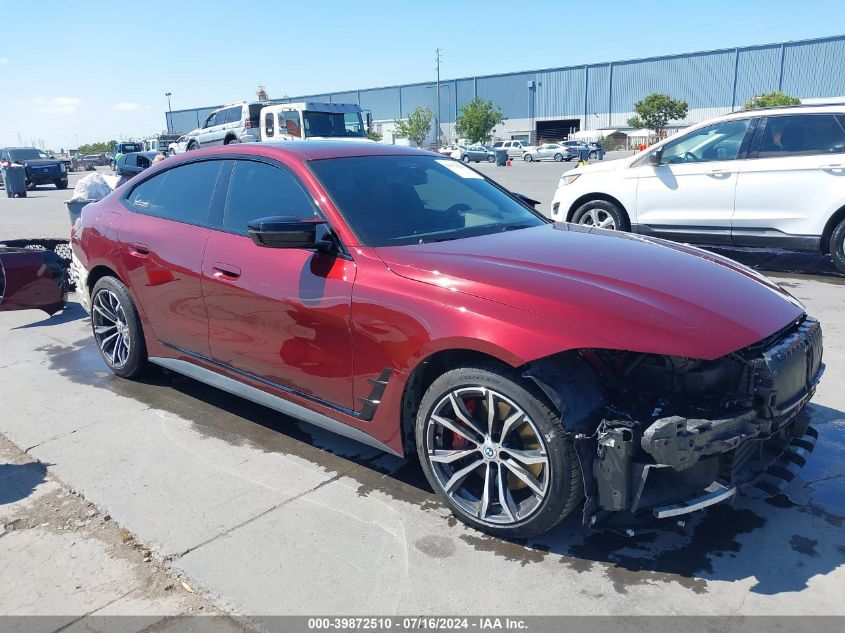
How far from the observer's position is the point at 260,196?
3787 mm

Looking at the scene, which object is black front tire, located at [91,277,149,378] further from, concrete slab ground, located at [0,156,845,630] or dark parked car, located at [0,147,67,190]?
dark parked car, located at [0,147,67,190]

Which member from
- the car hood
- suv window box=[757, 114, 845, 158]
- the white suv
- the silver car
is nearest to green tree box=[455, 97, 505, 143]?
the silver car

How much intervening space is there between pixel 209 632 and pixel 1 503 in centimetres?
161

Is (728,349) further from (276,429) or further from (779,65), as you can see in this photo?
(779,65)

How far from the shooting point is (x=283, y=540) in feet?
9.52

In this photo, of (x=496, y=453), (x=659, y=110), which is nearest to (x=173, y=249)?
(x=496, y=453)

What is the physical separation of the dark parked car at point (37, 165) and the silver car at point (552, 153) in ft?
115

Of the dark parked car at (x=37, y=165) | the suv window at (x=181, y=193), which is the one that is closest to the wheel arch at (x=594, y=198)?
the suv window at (x=181, y=193)

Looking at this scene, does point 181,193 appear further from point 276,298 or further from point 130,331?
point 276,298

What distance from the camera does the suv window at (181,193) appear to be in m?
4.10

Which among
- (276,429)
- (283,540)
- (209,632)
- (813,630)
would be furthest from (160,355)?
(813,630)

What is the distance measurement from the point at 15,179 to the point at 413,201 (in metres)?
23.9

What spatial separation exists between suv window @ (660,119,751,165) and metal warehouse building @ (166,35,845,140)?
62968 mm

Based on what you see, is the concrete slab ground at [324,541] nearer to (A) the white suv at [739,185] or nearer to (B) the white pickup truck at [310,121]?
(A) the white suv at [739,185]
